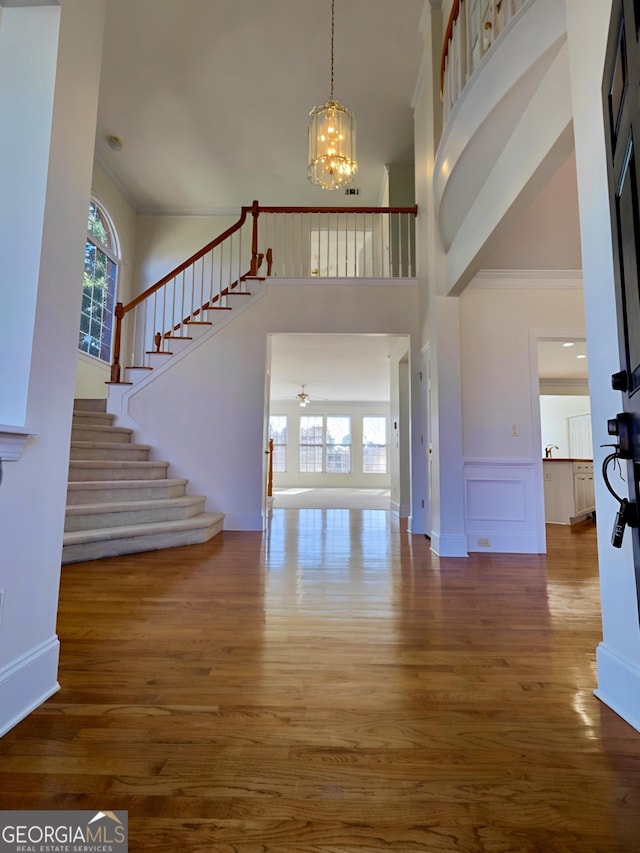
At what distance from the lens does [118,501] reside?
4.07 m

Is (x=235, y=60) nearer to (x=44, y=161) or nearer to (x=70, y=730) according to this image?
(x=44, y=161)

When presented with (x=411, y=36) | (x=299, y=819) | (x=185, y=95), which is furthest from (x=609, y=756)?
(x=185, y=95)

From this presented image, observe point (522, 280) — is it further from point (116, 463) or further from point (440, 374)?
point (116, 463)

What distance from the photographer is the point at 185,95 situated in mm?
5160

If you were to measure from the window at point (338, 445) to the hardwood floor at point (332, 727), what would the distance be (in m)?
11.0

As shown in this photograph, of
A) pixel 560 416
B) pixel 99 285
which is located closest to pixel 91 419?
pixel 99 285

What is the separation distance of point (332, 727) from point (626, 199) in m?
1.73

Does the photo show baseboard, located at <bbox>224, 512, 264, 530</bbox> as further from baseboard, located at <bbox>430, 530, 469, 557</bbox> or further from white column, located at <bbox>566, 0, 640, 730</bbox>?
white column, located at <bbox>566, 0, 640, 730</bbox>

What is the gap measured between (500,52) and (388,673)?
313cm

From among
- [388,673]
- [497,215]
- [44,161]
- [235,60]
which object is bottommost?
[388,673]

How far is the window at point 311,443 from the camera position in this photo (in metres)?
13.7

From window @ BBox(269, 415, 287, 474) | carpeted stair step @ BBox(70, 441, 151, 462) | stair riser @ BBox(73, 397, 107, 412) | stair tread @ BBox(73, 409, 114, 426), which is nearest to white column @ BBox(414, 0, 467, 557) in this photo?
carpeted stair step @ BBox(70, 441, 151, 462)

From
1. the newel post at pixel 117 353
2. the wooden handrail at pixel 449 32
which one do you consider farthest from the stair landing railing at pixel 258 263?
the wooden handrail at pixel 449 32

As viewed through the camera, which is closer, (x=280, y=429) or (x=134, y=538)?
(x=134, y=538)
